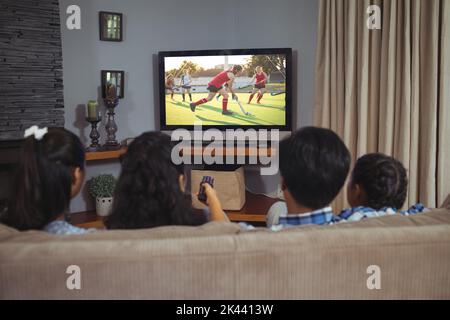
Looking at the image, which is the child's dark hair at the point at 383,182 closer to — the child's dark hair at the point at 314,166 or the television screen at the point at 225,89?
the child's dark hair at the point at 314,166

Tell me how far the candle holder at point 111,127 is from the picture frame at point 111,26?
49 centimetres

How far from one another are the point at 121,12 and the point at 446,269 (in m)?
3.28

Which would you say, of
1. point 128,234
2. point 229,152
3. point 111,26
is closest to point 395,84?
point 229,152

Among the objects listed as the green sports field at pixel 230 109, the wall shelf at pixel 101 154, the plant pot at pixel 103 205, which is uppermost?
the green sports field at pixel 230 109

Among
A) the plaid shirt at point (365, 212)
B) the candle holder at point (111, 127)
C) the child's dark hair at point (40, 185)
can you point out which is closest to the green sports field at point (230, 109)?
the candle holder at point (111, 127)

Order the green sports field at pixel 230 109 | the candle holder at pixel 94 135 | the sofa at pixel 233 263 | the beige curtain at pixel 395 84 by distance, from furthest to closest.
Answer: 1. the green sports field at pixel 230 109
2. the candle holder at pixel 94 135
3. the beige curtain at pixel 395 84
4. the sofa at pixel 233 263

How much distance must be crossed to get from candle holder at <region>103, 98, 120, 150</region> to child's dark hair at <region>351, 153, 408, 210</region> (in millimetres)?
2445

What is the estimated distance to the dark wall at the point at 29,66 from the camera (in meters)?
3.20

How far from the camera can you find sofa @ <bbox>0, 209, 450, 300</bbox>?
3.29 ft

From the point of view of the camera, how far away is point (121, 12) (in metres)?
3.77

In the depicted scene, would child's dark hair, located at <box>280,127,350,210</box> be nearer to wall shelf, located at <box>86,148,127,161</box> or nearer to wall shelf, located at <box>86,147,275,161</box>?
wall shelf, located at <box>86,147,275,161</box>

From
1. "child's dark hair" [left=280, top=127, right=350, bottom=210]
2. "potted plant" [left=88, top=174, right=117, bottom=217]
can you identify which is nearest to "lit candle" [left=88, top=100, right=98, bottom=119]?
"potted plant" [left=88, top=174, right=117, bottom=217]

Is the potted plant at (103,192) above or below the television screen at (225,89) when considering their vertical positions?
below

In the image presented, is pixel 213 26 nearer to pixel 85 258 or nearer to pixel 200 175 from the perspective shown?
pixel 200 175
